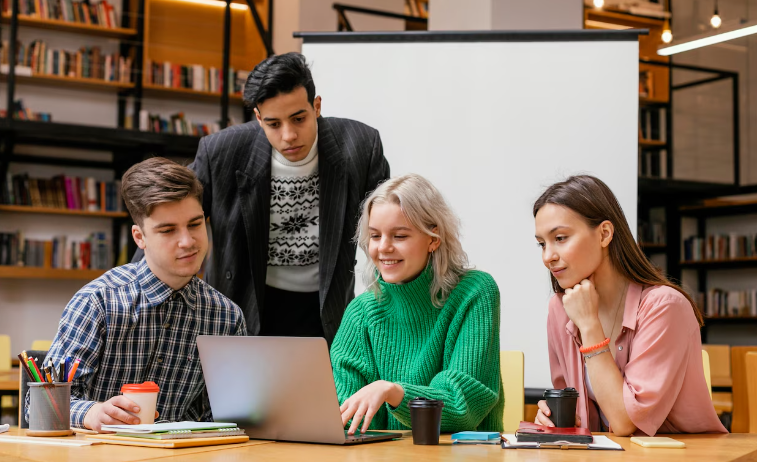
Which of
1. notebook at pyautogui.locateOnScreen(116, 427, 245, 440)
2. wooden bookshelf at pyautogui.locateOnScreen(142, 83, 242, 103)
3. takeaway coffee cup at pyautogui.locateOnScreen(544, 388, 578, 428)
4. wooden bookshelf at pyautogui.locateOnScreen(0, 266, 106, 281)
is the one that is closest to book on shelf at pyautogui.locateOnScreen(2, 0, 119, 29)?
wooden bookshelf at pyautogui.locateOnScreen(142, 83, 242, 103)

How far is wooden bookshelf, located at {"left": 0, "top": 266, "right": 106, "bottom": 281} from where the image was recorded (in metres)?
6.73

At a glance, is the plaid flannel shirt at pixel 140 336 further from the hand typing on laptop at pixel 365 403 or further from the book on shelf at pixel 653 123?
the book on shelf at pixel 653 123

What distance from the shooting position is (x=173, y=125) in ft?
23.9

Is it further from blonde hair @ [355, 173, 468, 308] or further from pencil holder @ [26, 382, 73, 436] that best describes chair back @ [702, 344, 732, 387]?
pencil holder @ [26, 382, 73, 436]

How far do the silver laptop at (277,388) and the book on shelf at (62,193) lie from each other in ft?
19.4

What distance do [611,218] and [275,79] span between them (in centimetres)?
99

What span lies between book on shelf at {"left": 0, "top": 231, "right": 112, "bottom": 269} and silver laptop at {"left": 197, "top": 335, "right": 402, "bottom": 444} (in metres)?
6.01

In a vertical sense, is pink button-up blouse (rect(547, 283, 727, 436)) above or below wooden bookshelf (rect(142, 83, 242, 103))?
below

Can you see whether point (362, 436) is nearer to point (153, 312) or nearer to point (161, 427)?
point (161, 427)

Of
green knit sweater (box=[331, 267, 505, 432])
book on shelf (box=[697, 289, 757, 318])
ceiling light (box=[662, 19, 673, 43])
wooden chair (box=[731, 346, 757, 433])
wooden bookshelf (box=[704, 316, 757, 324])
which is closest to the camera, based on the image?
green knit sweater (box=[331, 267, 505, 432])

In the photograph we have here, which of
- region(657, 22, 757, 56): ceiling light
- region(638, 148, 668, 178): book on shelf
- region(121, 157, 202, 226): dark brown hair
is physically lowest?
region(121, 157, 202, 226): dark brown hair

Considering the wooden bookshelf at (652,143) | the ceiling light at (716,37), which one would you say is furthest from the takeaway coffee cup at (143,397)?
the wooden bookshelf at (652,143)

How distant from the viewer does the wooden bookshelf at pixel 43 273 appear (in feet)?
22.1

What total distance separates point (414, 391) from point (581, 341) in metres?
0.48
